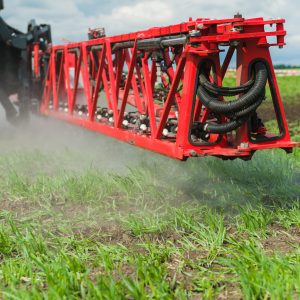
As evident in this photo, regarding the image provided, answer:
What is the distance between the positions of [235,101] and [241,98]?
58mm

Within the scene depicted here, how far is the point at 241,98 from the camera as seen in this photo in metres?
4.42

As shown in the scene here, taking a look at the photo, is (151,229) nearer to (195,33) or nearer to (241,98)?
(241,98)

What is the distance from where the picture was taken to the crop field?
334cm

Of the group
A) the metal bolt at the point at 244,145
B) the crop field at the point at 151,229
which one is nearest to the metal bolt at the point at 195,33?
the metal bolt at the point at 244,145

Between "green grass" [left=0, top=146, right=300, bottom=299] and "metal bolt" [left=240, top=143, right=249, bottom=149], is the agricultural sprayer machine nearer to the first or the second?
"metal bolt" [left=240, top=143, right=249, bottom=149]

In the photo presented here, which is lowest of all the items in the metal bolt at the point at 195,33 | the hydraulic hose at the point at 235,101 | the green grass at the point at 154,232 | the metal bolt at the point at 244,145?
the green grass at the point at 154,232

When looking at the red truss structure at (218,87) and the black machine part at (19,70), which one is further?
the black machine part at (19,70)

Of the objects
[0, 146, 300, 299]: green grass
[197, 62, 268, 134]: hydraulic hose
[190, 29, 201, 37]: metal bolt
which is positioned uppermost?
[190, 29, 201, 37]: metal bolt

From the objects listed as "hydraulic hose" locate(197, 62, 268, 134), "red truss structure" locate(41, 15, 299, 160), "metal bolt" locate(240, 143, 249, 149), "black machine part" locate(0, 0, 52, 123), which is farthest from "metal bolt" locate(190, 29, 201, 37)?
"black machine part" locate(0, 0, 52, 123)

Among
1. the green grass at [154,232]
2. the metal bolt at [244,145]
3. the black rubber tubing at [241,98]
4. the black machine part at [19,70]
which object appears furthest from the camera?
the black machine part at [19,70]

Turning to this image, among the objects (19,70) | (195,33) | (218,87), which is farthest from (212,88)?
(19,70)

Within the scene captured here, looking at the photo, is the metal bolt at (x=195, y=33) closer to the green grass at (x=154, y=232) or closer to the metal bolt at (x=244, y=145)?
the metal bolt at (x=244, y=145)

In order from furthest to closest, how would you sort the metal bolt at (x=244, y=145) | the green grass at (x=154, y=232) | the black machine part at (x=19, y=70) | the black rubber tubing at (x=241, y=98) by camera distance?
the black machine part at (x=19, y=70), the metal bolt at (x=244, y=145), the black rubber tubing at (x=241, y=98), the green grass at (x=154, y=232)

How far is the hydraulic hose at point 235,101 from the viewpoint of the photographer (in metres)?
4.42
